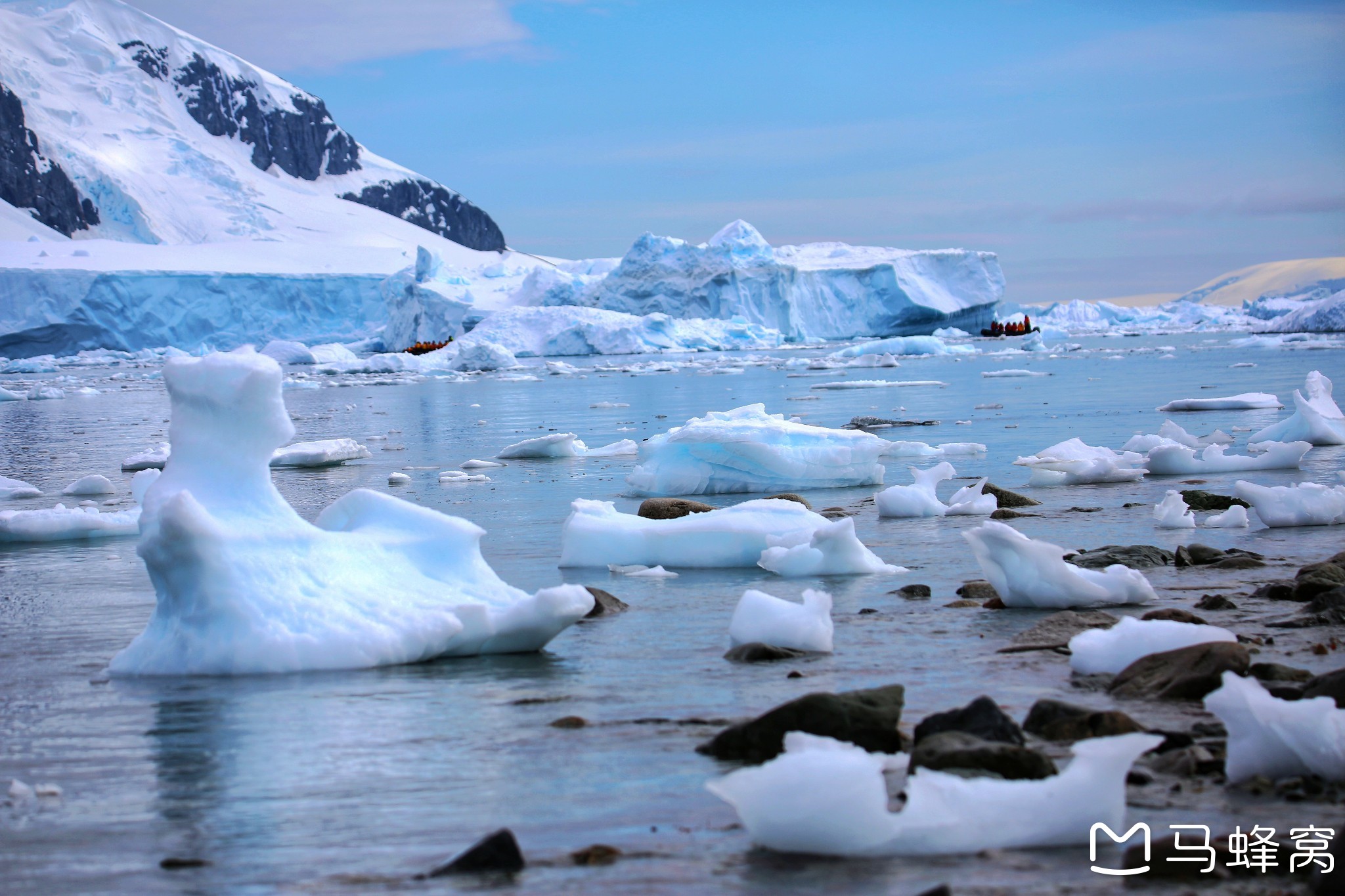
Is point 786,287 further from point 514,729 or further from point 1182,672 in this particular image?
point 514,729

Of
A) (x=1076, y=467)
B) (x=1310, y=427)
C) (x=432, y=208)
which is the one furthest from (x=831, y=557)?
(x=432, y=208)

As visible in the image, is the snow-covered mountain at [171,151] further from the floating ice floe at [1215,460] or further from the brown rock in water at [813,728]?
the brown rock in water at [813,728]

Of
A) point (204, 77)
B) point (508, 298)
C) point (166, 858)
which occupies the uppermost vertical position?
point (204, 77)

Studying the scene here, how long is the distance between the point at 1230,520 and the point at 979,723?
12.0 feet

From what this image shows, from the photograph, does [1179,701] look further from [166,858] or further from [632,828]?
[166,858]

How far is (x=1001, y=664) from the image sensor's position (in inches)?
129

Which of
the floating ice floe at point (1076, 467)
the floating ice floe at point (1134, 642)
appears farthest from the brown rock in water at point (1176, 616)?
the floating ice floe at point (1076, 467)

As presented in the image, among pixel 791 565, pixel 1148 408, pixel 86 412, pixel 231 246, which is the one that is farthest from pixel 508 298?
pixel 791 565

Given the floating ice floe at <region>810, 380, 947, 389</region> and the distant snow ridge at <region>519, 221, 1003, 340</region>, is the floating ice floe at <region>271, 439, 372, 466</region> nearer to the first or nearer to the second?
the floating ice floe at <region>810, 380, 947, 389</region>

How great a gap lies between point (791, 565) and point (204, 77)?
77.6 metres

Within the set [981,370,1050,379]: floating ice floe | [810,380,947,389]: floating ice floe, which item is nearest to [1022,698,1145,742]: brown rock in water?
[810,380,947,389]: floating ice floe

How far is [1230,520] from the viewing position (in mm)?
5590

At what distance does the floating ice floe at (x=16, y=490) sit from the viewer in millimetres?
8188

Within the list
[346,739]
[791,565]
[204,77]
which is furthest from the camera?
[204,77]
